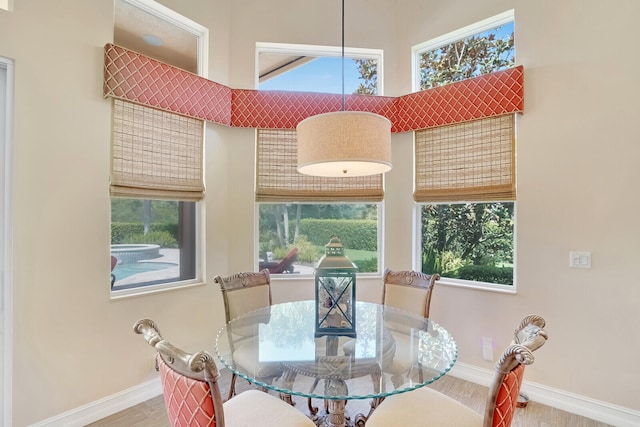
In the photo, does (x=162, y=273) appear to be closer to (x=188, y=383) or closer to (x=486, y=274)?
(x=188, y=383)

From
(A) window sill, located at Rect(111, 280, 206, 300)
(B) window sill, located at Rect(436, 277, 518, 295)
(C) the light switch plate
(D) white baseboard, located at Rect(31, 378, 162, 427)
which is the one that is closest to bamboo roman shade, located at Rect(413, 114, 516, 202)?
(C) the light switch plate

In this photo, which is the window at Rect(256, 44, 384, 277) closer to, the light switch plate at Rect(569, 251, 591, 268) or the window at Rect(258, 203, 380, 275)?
the window at Rect(258, 203, 380, 275)

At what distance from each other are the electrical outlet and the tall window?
1.50ft

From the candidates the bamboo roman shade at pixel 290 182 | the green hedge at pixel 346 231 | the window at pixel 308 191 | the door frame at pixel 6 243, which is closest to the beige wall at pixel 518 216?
the door frame at pixel 6 243

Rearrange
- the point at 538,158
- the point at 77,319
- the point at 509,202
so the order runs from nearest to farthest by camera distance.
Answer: the point at 77,319, the point at 538,158, the point at 509,202

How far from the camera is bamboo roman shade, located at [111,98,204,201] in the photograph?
2.41 meters

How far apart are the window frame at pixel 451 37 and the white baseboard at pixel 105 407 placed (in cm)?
350

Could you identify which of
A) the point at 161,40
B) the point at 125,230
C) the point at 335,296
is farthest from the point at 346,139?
the point at 161,40

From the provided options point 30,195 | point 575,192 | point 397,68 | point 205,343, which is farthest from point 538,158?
point 30,195

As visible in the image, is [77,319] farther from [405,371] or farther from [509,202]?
[509,202]

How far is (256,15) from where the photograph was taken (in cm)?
316

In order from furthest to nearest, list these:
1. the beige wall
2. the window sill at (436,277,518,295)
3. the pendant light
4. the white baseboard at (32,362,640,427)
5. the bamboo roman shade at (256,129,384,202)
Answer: the bamboo roman shade at (256,129,384,202)
the window sill at (436,277,518,295)
the white baseboard at (32,362,640,427)
the beige wall
the pendant light

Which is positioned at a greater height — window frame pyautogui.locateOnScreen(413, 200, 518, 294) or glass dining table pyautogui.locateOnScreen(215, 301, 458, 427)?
window frame pyautogui.locateOnScreen(413, 200, 518, 294)

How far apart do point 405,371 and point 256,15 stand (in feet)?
10.7
